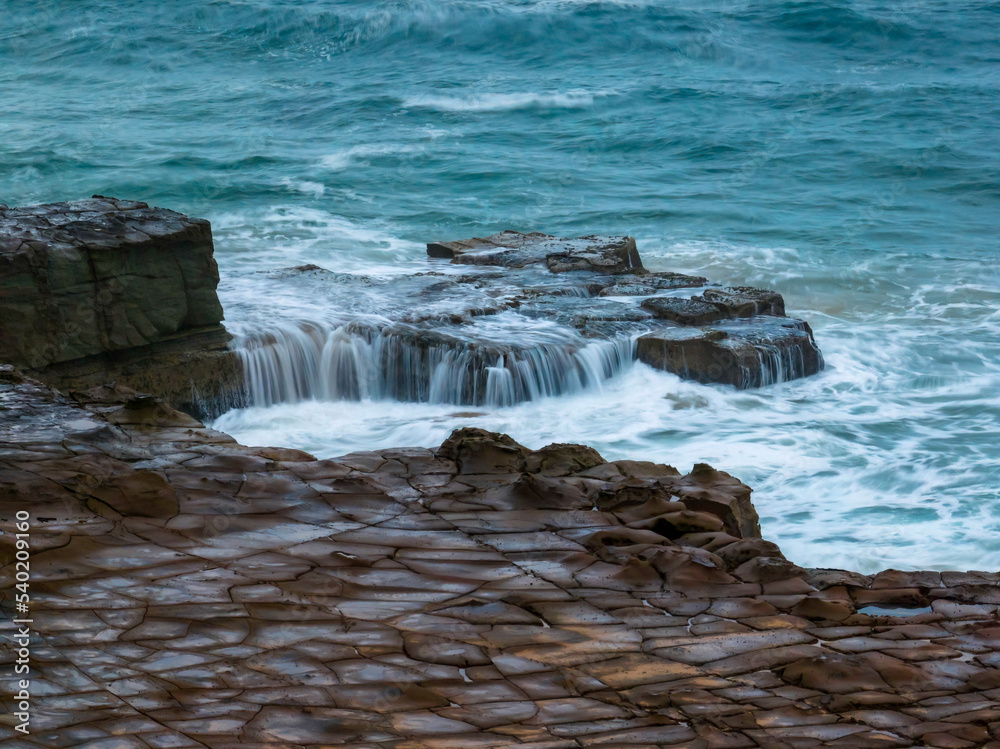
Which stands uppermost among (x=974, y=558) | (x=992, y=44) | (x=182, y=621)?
(x=992, y=44)

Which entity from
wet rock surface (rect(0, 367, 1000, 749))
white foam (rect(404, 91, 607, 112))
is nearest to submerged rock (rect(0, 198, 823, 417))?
wet rock surface (rect(0, 367, 1000, 749))

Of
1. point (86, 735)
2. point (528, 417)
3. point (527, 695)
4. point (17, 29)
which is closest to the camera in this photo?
point (86, 735)

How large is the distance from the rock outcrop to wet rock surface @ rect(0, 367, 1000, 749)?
2379 millimetres

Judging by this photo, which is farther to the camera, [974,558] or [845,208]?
[845,208]

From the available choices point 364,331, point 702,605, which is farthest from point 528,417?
point 702,605

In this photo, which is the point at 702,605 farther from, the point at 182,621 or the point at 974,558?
the point at 974,558

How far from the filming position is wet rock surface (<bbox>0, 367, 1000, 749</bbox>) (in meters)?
3.48

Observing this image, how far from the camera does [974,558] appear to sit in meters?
6.95

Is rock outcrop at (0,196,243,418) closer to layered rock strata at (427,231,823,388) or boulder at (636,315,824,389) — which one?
layered rock strata at (427,231,823,388)

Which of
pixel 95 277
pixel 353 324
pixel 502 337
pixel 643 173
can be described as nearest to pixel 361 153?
pixel 643 173

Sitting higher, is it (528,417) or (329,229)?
(329,229)

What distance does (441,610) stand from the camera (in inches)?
166

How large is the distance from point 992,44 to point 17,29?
2328cm

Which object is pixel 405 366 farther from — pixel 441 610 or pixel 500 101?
pixel 500 101
